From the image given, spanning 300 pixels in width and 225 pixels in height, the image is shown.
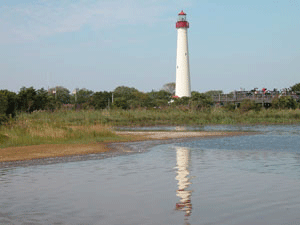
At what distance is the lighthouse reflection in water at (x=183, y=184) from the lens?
9.27 m

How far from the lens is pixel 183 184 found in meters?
Result: 11.8

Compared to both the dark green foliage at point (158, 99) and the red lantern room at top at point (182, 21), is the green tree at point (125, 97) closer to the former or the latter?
the dark green foliage at point (158, 99)

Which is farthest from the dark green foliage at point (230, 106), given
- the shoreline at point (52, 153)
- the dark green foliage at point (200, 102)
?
the shoreline at point (52, 153)

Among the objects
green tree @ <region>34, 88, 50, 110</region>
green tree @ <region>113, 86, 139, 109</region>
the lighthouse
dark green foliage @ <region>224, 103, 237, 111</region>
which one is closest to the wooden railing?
dark green foliage @ <region>224, 103, 237, 111</region>

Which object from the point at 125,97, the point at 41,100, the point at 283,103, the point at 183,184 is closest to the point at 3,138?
the point at 183,184

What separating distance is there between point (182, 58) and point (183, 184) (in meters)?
53.7

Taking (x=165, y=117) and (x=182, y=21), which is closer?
(x=165, y=117)

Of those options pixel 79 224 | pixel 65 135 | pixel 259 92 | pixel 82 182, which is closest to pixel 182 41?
pixel 259 92

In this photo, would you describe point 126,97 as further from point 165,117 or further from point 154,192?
point 154,192

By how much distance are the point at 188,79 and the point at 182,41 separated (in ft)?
17.1

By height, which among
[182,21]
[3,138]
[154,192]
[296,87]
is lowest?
[154,192]

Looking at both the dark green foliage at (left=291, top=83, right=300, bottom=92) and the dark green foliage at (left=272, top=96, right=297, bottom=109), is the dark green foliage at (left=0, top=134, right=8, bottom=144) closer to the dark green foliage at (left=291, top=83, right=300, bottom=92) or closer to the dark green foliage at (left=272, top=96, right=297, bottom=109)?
the dark green foliage at (left=272, top=96, right=297, bottom=109)

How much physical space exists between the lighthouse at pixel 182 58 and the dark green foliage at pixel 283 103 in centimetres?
1191

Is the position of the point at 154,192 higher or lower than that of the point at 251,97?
lower
